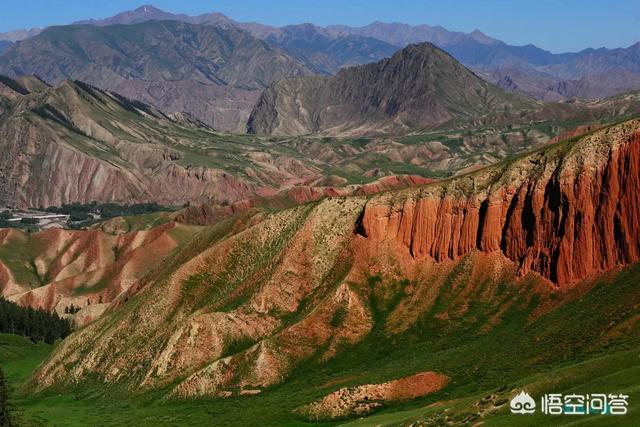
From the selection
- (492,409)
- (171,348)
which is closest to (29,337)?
(171,348)

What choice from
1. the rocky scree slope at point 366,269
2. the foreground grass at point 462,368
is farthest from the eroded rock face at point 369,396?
the rocky scree slope at point 366,269

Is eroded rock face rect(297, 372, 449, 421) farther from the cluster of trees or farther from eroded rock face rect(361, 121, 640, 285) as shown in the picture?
the cluster of trees

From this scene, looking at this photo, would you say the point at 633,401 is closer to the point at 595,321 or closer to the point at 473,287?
the point at 595,321

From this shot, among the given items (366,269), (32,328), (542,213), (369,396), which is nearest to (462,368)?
(369,396)

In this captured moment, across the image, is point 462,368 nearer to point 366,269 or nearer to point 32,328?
point 366,269

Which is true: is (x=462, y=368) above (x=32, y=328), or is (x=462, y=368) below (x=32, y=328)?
below

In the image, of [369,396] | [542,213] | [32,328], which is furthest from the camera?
[32,328]
